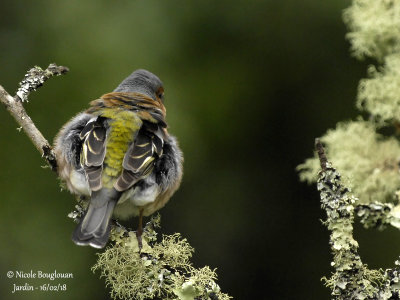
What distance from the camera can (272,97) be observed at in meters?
5.05

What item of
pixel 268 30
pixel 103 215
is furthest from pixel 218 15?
pixel 103 215

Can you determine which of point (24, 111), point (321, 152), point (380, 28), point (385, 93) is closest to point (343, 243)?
point (321, 152)

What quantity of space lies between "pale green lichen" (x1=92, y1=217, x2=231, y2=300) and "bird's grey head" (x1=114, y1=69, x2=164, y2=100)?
1303mm

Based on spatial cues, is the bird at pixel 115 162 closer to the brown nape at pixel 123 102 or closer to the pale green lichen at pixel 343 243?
the brown nape at pixel 123 102

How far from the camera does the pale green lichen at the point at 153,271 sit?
221cm

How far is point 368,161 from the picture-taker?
2639 mm

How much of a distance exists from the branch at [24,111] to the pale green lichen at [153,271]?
17.6 inches

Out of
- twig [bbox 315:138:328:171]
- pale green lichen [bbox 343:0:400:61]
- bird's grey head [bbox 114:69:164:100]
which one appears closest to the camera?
twig [bbox 315:138:328:171]

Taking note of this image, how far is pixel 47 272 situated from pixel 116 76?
1.35m

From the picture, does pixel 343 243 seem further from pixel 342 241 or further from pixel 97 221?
pixel 97 221

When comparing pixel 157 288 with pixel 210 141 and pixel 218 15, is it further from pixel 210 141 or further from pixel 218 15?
pixel 218 15

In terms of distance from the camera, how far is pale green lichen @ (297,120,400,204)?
8.26 ft

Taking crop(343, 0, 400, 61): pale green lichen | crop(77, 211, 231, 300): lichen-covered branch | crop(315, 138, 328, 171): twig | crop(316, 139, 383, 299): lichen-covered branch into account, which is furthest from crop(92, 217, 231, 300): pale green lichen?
crop(343, 0, 400, 61): pale green lichen

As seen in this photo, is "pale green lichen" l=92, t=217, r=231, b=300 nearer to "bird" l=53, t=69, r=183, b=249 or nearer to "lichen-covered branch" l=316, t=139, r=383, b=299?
"bird" l=53, t=69, r=183, b=249
